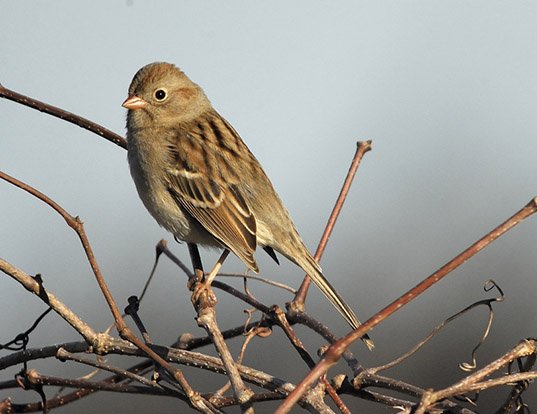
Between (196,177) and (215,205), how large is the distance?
15cm

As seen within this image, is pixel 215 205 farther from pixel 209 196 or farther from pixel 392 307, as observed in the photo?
pixel 392 307

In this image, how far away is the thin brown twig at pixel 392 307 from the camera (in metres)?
1.70

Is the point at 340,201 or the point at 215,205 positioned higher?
the point at 215,205

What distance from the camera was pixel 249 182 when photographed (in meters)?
4.38

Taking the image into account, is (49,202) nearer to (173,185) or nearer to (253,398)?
(253,398)

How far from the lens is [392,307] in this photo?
1755mm

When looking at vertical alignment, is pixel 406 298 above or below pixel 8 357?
below

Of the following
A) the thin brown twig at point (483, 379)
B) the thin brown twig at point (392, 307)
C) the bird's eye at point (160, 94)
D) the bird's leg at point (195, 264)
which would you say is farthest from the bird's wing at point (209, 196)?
the thin brown twig at point (392, 307)

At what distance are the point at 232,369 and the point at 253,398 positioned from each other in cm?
7

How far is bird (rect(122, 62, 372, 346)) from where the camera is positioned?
4.21 meters

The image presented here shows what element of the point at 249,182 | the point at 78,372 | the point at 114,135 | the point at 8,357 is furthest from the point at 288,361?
the point at 8,357

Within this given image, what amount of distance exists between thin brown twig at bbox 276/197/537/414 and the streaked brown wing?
2.36 meters

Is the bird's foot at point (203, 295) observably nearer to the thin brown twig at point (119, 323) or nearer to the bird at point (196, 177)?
the thin brown twig at point (119, 323)

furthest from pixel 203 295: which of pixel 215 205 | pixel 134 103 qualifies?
pixel 134 103
